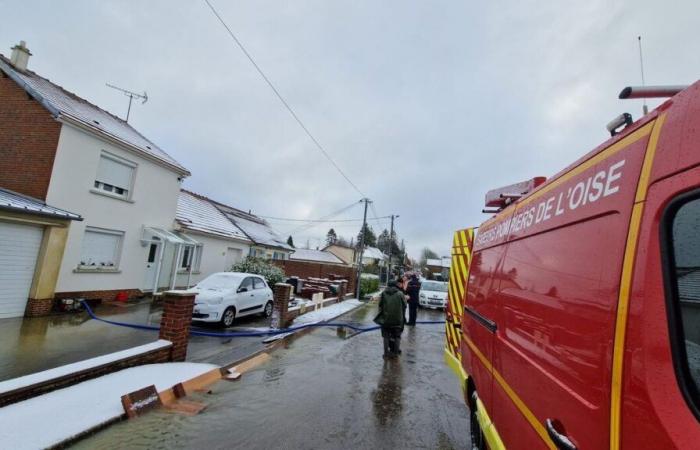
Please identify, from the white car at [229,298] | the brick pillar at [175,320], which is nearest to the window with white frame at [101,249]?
the white car at [229,298]

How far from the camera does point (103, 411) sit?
392cm

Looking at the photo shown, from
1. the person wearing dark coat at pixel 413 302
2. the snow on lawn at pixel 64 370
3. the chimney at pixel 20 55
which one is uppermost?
the chimney at pixel 20 55

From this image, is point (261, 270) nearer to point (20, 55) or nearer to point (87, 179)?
point (87, 179)

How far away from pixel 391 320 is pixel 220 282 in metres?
5.51

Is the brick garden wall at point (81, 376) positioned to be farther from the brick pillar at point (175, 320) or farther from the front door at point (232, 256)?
the front door at point (232, 256)

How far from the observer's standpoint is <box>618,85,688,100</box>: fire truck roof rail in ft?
5.48

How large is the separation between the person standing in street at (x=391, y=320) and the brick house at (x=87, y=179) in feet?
30.6

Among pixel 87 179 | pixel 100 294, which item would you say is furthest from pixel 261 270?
pixel 87 179

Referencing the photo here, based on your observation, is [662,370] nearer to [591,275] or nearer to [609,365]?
[609,365]

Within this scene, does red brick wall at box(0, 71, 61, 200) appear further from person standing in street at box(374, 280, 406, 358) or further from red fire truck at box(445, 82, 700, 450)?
red fire truck at box(445, 82, 700, 450)

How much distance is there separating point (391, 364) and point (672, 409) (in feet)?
21.3

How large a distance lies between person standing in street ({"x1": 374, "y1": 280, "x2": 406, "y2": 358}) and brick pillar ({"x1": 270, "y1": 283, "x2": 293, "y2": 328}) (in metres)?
3.43

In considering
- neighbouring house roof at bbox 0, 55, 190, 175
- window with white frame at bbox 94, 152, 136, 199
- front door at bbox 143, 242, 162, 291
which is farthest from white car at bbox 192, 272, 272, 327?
neighbouring house roof at bbox 0, 55, 190, 175

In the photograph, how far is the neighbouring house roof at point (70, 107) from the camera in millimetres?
10359
